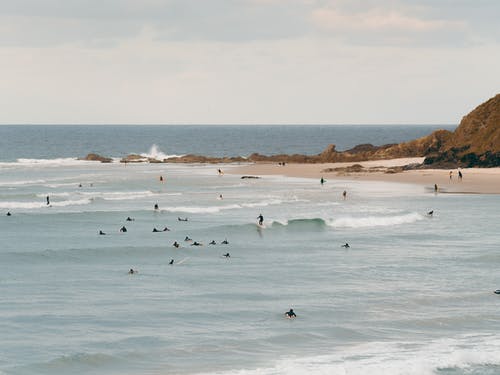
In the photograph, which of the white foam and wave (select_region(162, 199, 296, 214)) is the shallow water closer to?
wave (select_region(162, 199, 296, 214))

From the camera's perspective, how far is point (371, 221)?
5853 centimetres

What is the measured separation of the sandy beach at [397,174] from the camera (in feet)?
259

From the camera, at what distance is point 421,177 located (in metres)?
88.1

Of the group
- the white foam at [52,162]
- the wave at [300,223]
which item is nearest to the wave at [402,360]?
the wave at [300,223]

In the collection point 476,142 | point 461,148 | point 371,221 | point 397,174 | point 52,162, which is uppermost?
point 476,142

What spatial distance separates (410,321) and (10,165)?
10329 cm

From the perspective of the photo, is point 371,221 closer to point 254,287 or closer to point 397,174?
point 254,287

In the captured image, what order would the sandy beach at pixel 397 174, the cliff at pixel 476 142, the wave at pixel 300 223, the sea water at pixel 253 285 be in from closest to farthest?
the sea water at pixel 253 285
the wave at pixel 300 223
the sandy beach at pixel 397 174
the cliff at pixel 476 142

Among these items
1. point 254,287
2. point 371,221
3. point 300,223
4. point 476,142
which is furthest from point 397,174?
point 254,287

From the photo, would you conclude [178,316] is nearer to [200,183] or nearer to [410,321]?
[410,321]

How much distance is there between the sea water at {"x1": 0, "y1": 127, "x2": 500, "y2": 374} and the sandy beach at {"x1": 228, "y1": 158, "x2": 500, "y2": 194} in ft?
21.6

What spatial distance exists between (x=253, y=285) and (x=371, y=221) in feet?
72.4

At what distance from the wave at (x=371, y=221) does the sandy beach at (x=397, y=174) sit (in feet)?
55.3

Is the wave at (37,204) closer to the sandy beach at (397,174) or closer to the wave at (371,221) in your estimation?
the wave at (371,221)
